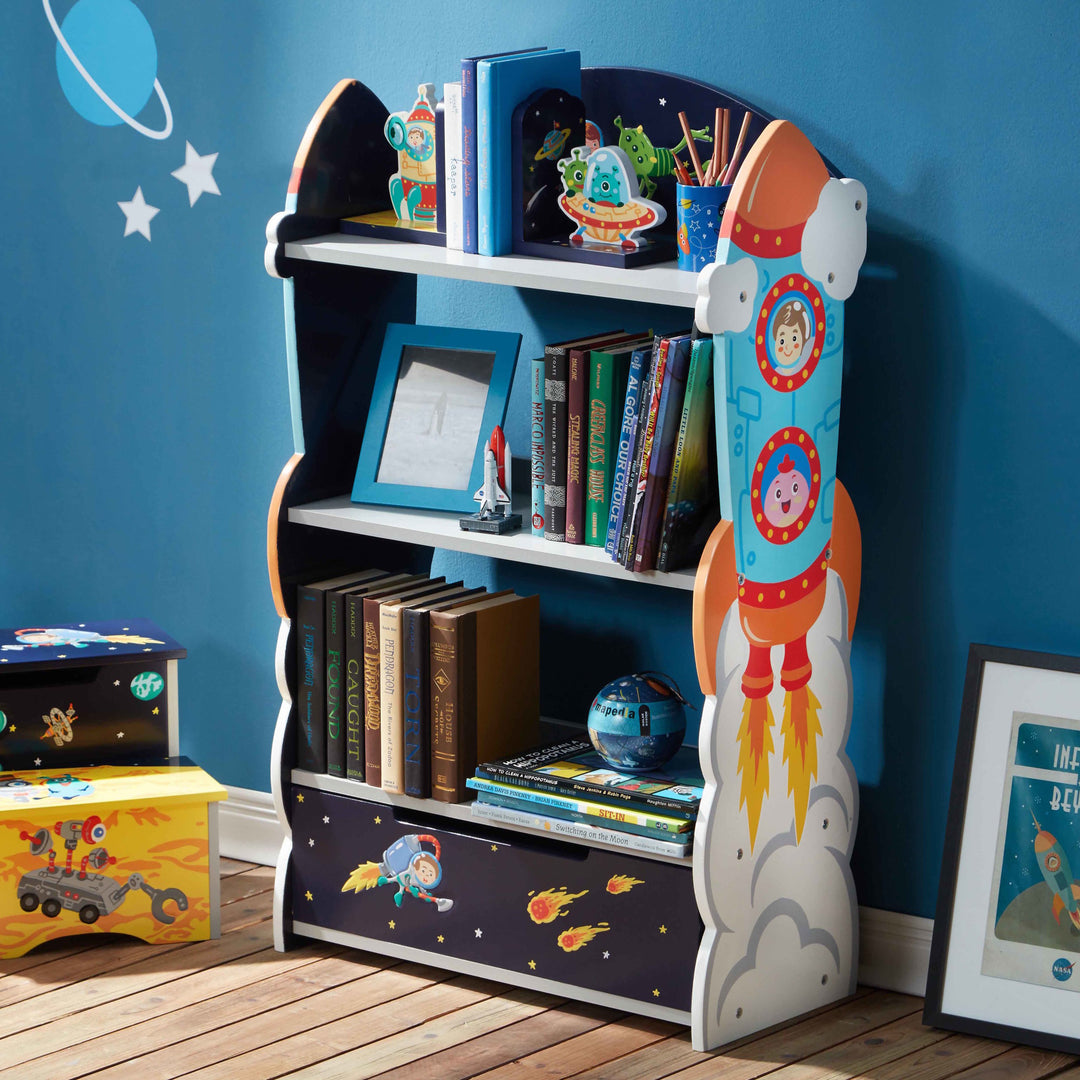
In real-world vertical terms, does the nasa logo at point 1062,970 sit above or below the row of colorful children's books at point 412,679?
below

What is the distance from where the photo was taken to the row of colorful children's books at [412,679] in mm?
2219

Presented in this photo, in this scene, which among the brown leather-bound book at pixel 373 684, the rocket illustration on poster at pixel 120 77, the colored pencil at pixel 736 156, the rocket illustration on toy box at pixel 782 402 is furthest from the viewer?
the rocket illustration on poster at pixel 120 77

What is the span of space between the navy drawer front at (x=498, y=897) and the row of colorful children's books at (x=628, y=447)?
0.42 meters

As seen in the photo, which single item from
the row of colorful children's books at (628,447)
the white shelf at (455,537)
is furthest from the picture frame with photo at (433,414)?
the row of colorful children's books at (628,447)

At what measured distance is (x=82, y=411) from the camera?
9.27 ft

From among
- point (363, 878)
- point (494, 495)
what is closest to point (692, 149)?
point (494, 495)

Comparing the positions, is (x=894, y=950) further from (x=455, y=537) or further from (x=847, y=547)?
(x=455, y=537)

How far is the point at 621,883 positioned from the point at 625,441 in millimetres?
568

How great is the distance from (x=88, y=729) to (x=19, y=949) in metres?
0.33

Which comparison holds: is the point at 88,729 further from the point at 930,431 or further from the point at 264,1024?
the point at 930,431

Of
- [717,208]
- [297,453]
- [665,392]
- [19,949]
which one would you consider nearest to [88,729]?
[19,949]

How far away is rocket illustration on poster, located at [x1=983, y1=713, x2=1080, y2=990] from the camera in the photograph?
7.07 ft

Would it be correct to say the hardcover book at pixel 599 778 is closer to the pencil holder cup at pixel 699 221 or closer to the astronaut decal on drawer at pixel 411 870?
the astronaut decal on drawer at pixel 411 870

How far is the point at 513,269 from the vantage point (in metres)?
2.05
